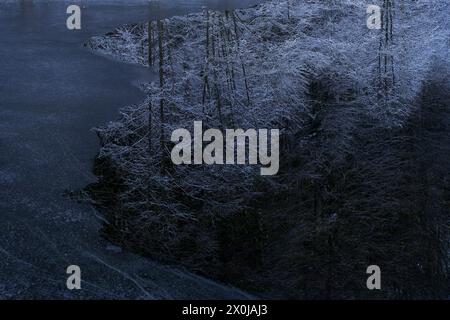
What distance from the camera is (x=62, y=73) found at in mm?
7840

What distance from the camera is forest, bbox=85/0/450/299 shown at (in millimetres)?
4840

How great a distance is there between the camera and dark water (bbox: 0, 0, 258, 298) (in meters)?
4.25

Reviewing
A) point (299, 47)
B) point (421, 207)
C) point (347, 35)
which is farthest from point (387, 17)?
point (421, 207)

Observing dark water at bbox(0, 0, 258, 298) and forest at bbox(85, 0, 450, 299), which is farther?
forest at bbox(85, 0, 450, 299)

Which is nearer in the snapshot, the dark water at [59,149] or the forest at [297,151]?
the dark water at [59,149]

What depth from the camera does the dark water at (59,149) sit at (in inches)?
167

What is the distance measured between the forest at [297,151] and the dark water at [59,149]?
0.77 feet

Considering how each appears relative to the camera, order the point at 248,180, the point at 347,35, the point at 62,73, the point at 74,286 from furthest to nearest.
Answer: the point at 347,35, the point at 62,73, the point at 248,180, the point at 74,286

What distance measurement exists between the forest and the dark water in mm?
234

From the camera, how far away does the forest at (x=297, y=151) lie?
4.84 metres
